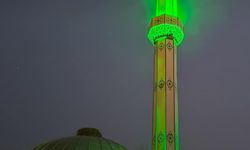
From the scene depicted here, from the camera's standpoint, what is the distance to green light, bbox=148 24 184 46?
20734 mm

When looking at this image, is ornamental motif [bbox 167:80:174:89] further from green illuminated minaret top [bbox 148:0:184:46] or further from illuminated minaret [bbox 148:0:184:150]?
green illuminated minaret top [bbox 148:0:184:46]

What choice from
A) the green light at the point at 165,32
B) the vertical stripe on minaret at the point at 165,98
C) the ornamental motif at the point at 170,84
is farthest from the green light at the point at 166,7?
the ornamental motif at the point at 170,84

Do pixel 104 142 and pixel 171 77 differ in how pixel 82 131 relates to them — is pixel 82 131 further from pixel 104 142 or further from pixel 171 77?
pixel 171 77

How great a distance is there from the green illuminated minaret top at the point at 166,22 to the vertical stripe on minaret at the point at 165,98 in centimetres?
41

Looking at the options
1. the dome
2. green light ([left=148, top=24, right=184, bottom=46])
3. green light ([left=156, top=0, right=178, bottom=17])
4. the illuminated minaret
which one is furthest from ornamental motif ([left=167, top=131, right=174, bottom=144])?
the dome

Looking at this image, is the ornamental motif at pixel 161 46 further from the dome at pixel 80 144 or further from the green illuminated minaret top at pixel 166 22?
the dome at pixel 80 144

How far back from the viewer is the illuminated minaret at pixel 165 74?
1836 cm

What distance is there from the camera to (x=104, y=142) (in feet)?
25.8

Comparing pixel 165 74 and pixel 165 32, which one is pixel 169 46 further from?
pixel 165 74

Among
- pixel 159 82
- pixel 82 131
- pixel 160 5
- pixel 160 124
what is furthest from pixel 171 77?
pixel 82 131

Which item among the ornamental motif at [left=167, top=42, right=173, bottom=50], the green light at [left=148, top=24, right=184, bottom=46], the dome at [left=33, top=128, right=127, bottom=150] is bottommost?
the dome at [left=33, top=128, right=127, bottom=150]

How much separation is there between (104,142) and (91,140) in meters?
0.31

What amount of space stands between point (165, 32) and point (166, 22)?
594 millimetres

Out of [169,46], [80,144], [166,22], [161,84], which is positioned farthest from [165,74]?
[80,144]
